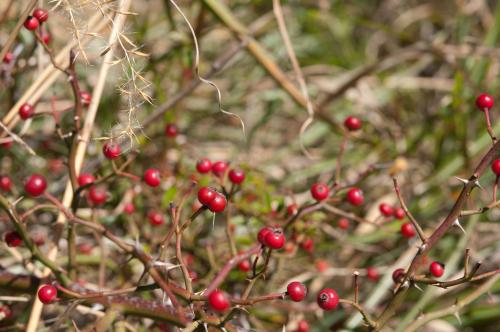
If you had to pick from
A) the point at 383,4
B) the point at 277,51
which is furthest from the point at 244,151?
the point at 383,4

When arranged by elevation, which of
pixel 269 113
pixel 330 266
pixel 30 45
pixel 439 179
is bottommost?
pixel 330 266

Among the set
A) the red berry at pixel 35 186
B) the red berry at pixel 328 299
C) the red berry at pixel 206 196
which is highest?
the red berry at pixel 206 196

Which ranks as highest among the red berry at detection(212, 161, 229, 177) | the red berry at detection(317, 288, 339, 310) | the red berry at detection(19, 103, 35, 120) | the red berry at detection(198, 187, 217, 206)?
the red berry at detection(19, 103, 35, 120)

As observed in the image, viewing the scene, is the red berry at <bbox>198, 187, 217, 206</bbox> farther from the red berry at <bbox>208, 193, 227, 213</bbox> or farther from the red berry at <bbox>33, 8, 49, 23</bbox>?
the red berry at <bbox>33, 8, 49, 23</bbox>

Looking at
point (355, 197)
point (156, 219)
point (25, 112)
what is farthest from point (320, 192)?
point (25, 112)

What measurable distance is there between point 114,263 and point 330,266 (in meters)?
0.62

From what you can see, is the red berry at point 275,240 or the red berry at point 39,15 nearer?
the red berry at point 275,240

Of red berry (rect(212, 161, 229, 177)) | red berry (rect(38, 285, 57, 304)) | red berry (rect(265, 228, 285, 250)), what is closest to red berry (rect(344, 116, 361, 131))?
red berry (rect(212, 161, 229, 177))

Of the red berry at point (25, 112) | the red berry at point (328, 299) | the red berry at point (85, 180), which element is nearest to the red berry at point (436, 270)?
the red berry at point (328, 299)

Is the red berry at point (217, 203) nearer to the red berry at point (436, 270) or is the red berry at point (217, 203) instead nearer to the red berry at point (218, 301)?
the red berry at point (218, 301)

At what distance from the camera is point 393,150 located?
1.94 metres

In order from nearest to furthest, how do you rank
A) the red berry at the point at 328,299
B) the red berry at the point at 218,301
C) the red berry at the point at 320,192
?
the red berry at the point at 218,301
the red berry at the point at 328,299
the red berry at the point at 320,192

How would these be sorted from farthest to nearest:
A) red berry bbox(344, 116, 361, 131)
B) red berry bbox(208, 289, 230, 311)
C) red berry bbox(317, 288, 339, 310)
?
1. red berry bbox(344, 116, 361, 131)
2. red berry bbox(317, 288, 339, 310)
3. red berry bbox(208, 289, 230, 311)

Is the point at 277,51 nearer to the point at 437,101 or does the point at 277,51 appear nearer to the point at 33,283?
the point at 437,101
